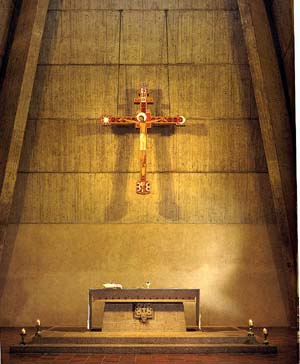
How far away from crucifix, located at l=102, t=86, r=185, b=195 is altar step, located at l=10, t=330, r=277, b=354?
2280mm

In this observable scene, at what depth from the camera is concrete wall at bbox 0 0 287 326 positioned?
8961 mm

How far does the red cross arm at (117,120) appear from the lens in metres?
8.66

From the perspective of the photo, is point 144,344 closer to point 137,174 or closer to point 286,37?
point 137,174

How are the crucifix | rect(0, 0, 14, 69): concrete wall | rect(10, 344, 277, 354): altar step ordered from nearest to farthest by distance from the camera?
rect(10, 344, 277, 354): altar step
the crucifix
rect(0, 0, 14, 69): concrete wall

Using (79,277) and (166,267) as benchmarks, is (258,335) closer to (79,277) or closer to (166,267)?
(166,267)

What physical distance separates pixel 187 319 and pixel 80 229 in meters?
2.09

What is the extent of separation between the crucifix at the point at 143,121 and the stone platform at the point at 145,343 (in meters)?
2.25

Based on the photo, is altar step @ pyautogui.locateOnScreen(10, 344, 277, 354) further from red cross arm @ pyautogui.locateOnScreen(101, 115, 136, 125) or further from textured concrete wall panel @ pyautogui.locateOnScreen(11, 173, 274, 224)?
red cross arm @ pyautogui.locateOnScreen(101, 115, 136, 125)

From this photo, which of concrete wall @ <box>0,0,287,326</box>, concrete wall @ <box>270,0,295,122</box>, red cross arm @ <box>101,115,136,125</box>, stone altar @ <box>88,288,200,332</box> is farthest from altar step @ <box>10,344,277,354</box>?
concrete wall @ <box>270,0,295,122</box>

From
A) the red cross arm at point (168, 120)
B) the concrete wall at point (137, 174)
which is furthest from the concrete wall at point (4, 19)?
the red cross arm at point (168, 120)

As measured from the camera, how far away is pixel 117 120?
28.6 ft

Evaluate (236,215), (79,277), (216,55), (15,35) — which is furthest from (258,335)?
(15,35)

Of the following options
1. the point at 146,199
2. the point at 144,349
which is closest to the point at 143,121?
the point at 146,199

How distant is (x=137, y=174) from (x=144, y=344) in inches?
121
